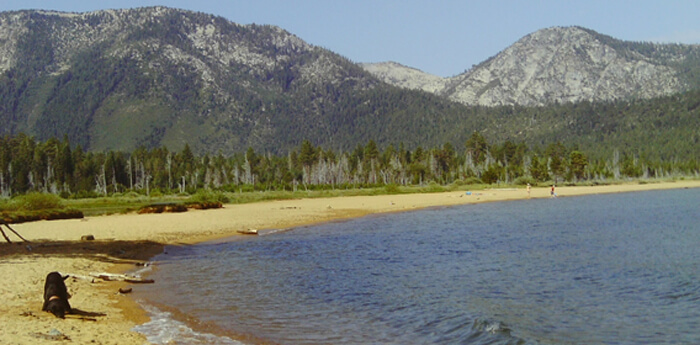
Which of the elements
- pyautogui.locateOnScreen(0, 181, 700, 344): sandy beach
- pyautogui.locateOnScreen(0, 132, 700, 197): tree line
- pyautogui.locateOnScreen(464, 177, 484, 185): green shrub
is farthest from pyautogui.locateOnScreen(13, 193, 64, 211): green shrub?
pyautogui.locateOnScreen(464, 177, 484, 185): green shrub

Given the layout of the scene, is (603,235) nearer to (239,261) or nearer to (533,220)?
(533,220)

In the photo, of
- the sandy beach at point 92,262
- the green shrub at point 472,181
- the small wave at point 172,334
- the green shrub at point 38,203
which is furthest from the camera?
the green shrub at point 472,181

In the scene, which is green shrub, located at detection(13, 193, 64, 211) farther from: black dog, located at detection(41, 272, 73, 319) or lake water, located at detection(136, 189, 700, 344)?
black dog, located at detection(41, 272, 73, 319)

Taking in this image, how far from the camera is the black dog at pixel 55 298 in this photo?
14.7m

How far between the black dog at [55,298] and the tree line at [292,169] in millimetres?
124183

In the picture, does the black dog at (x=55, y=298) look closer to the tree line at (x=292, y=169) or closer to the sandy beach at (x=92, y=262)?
the sandy beach at (x=92, y=262)

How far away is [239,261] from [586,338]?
16934 millimetres

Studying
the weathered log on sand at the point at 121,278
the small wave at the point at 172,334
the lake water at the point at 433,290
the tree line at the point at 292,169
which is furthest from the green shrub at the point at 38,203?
the tree line at the point at 292,169

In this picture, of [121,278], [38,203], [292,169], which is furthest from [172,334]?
[292,169]

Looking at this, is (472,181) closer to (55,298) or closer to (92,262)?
(92,262)

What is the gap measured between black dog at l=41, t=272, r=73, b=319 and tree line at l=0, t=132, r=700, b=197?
124m

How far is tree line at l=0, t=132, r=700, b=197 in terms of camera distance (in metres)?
139

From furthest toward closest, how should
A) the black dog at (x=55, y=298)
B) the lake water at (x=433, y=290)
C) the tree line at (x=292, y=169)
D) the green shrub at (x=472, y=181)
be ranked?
the green shrub at (x=472, y=181) < the tree line at (x=292, y=169) < the lake water at (x=433, y=290) < the black dog at (x=55, y=298)

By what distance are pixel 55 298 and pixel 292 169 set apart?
176082mm
